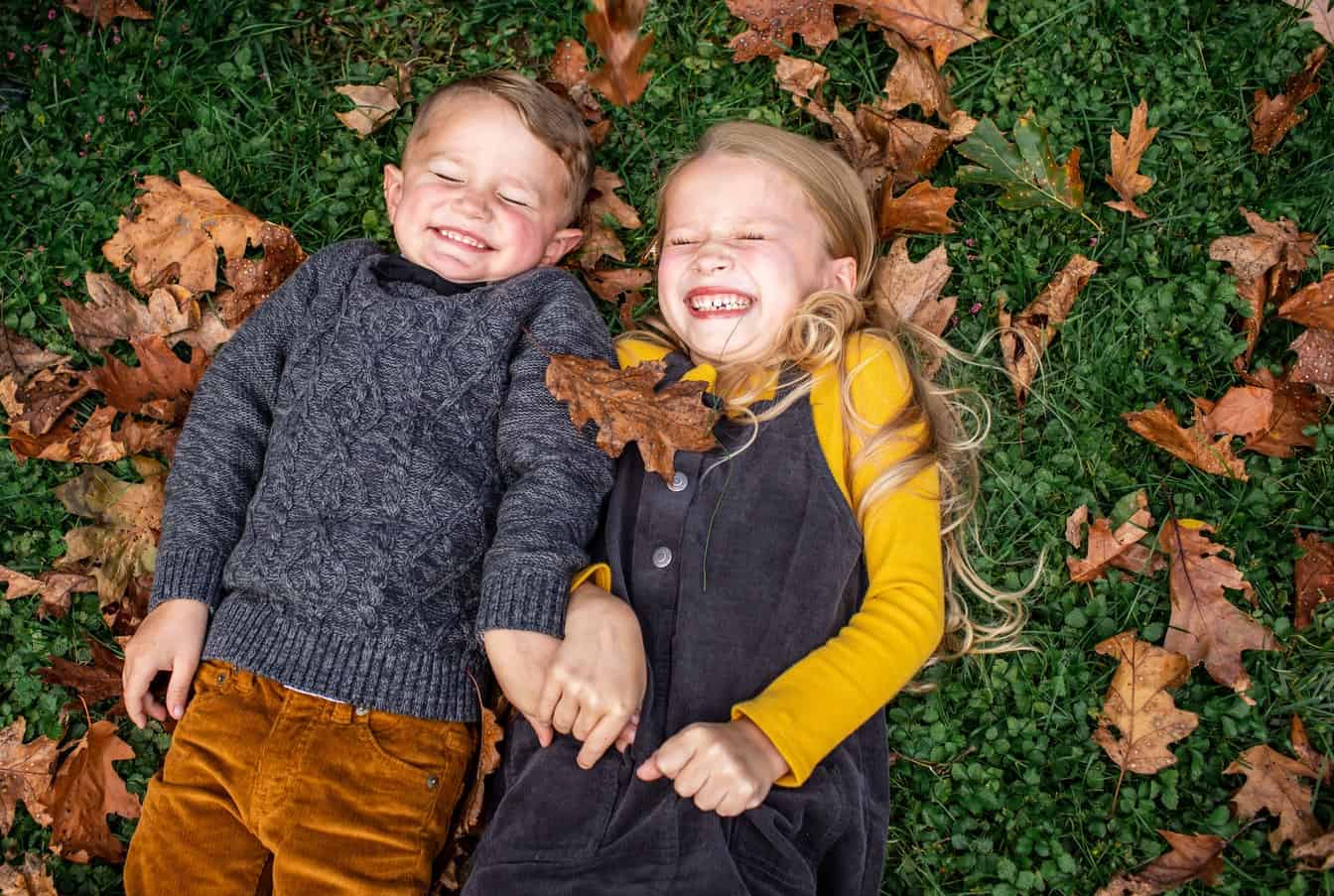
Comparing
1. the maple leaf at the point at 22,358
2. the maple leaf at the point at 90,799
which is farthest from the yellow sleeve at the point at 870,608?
the maple leaf at the point at 22,358

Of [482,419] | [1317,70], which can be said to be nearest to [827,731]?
[482,419]

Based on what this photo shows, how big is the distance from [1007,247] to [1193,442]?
839mm

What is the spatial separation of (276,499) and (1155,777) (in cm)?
255

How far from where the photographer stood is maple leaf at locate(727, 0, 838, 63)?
351 cm

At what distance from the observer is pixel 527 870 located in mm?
2488

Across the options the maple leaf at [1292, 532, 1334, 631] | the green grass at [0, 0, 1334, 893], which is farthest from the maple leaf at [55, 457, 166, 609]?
the maple leaf at [1292, 532, 1334, 631]

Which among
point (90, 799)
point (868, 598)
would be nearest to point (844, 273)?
point (868, 598)

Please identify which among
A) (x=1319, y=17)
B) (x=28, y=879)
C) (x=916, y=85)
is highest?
(x=1319, y=17)

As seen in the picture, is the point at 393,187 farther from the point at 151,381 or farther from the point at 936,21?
the point at 936,21

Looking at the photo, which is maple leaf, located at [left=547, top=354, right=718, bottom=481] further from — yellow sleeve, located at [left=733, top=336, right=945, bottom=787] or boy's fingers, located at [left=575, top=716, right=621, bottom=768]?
boy's fingers, located at [left=575, top=716, right=621, bottom=768]

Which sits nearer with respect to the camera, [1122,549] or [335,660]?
[335,660]

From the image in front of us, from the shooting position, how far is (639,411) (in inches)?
108

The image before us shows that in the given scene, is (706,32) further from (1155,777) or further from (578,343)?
(1155,777)

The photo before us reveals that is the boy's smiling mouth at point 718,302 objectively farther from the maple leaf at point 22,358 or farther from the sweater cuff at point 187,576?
the maple leaf at point 22,358
